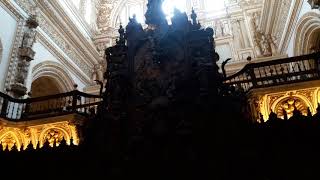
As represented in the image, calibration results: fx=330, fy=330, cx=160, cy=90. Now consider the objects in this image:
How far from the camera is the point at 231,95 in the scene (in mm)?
7109

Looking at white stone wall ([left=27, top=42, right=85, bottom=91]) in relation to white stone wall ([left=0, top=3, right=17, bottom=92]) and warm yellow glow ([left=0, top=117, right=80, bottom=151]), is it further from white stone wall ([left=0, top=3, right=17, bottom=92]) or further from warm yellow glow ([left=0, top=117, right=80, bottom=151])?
warm yellow glow ([left=0, top=117, right=80, bottom=151])

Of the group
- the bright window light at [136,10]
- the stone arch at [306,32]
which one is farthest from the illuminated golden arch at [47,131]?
the bright window light at [136,10]

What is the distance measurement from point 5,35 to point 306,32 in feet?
35.5

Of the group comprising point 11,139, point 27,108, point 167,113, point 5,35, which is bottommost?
point 167,113

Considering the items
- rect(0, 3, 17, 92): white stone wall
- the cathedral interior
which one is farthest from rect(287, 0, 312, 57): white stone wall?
rect(0, 3, 17, 92): white stone wall

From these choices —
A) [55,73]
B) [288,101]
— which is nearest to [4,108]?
[55,73]

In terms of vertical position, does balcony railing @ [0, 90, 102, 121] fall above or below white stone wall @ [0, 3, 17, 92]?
below

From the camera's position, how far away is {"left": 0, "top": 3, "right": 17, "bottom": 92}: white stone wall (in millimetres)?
11398

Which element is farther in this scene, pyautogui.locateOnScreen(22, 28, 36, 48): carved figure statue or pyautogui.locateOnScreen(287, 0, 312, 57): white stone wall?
pyautogui.locateOnScreen(22, 28, 36, 48): carved figure statue

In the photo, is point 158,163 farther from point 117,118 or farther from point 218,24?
point 218,24

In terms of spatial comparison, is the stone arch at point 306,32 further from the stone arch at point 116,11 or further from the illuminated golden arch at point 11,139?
the stone arch at point 116,11

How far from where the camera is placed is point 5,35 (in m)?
11.8

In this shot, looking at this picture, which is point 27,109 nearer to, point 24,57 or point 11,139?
point 11,139

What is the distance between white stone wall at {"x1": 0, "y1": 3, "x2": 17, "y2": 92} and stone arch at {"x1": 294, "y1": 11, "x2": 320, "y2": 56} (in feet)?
34.4
